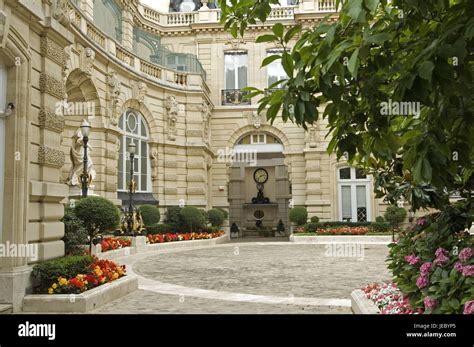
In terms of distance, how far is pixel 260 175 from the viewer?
1437 inches

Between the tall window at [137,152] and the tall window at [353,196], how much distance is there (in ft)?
39.4

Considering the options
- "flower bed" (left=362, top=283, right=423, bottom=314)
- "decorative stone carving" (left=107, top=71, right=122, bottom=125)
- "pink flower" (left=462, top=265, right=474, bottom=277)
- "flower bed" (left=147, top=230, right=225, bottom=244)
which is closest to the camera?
"pink flower" (left=462, top=265, right=474, bottom=277)

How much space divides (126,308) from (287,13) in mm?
26030

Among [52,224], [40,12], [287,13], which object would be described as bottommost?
[52,224]

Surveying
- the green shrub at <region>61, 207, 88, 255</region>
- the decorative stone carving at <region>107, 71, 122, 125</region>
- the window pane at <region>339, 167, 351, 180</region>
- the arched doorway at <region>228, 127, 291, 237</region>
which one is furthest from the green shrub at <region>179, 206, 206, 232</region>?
the green shrub at <region>61, 207, 88, 255</region>

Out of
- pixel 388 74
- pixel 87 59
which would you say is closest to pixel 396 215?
pixel 87 59

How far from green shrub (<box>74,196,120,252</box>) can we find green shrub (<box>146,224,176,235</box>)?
27.2ft

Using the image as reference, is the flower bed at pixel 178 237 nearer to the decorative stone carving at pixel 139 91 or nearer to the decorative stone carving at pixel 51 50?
the decorative stone carving at pixel 139 91

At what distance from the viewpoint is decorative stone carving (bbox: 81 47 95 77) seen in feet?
58.9

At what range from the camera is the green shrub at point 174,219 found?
24000 millimetres

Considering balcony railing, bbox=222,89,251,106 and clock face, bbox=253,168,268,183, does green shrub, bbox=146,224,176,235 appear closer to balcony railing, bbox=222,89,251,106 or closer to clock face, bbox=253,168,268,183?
balcony railing, bbox=222,89,251,106

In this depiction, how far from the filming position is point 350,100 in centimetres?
399
